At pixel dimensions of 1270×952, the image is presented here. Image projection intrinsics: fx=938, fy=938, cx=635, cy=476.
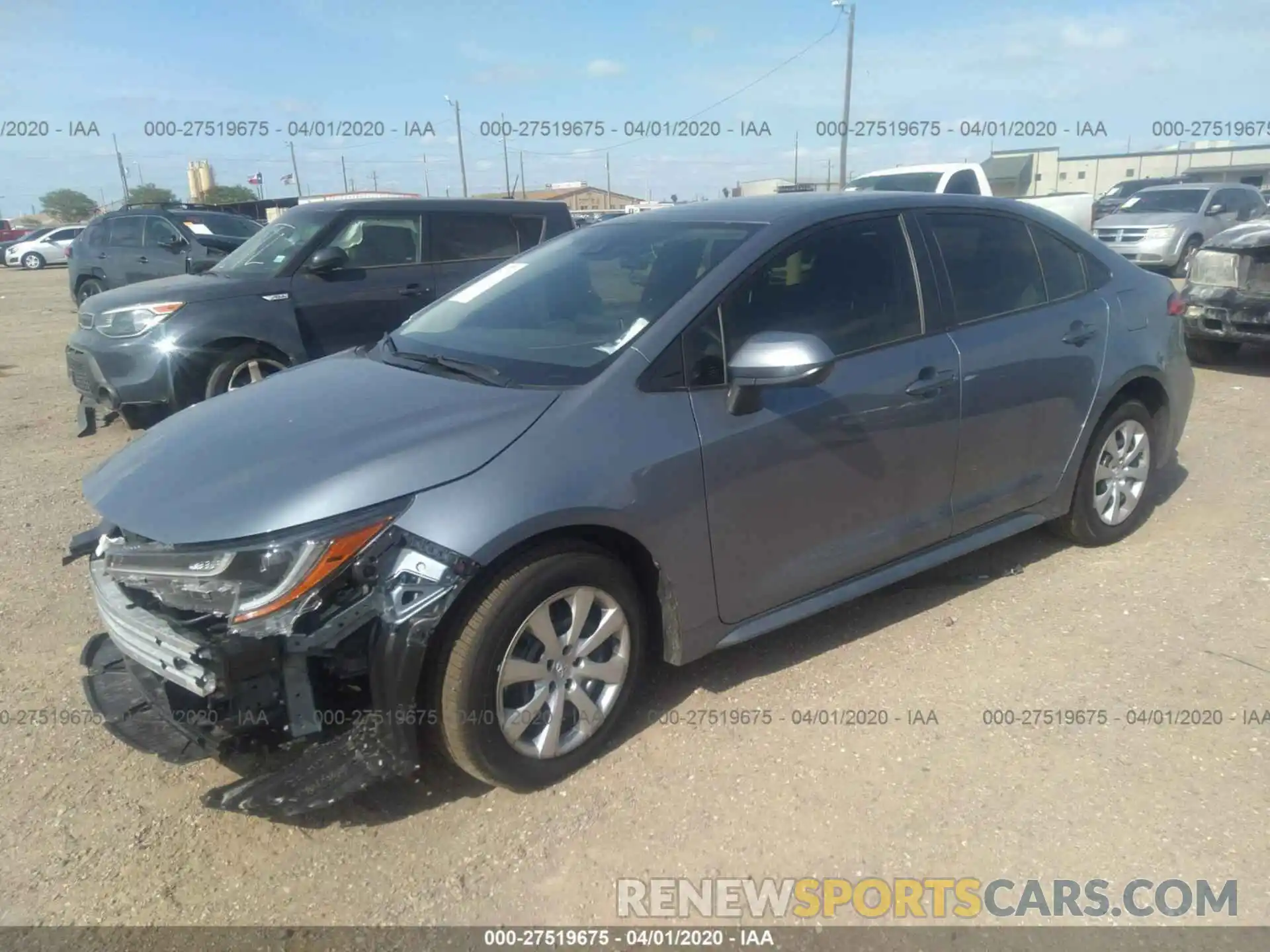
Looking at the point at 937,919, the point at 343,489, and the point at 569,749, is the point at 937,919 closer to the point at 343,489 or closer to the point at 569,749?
the point at 569,749

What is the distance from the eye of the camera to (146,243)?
12758mm

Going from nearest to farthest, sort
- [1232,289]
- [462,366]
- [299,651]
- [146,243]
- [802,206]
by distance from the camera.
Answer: [299,651] < [462,366] < [802,206] < [1232,289] < [146,243]

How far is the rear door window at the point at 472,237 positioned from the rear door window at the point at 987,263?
450 cm

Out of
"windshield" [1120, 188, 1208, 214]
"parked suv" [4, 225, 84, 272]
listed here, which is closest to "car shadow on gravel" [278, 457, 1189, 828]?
"windshield" [1120, 188, 1208, 214]

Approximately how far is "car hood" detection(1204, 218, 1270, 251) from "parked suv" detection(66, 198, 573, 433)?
5.53 meters

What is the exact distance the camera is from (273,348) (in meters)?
6.72

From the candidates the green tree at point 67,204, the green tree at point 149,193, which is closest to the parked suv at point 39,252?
Result: the green tree at point 149,193

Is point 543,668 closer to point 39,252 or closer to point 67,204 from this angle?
point 39,252

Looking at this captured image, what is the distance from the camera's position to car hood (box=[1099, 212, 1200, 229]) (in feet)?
52.1

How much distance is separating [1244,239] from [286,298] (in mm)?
7605

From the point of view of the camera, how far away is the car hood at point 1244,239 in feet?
24.8

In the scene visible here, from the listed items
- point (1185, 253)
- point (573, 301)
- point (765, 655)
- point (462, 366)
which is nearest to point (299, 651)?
point (462, 366)

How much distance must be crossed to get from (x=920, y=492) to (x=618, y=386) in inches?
54.7

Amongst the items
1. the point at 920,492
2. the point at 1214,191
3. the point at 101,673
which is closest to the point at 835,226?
the point at 920,492
